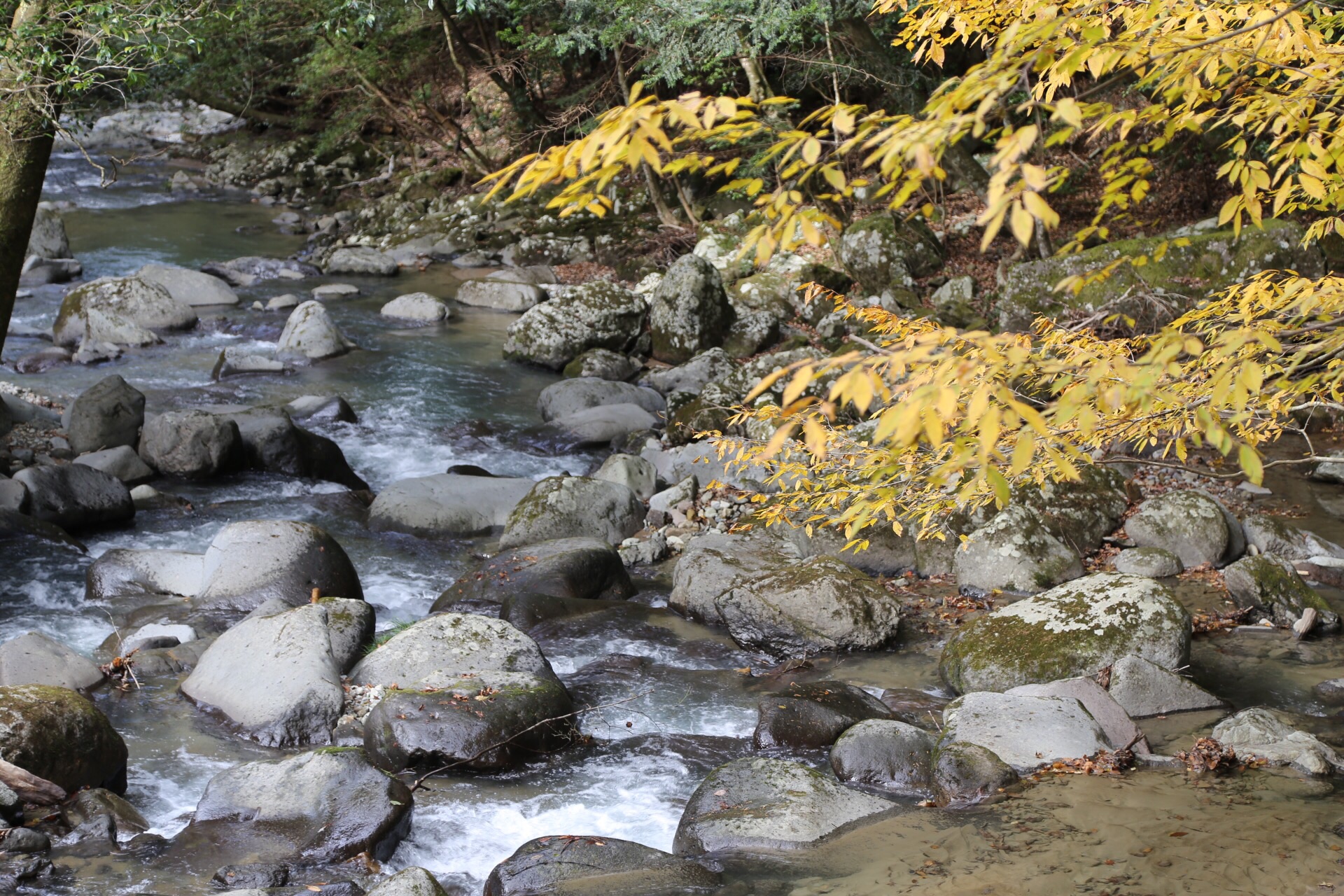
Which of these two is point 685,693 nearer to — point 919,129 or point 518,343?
point 919,129

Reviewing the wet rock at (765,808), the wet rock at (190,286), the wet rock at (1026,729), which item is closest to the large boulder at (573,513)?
the wet rock at (765,808)

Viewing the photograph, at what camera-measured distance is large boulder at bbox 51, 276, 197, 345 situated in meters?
14.0

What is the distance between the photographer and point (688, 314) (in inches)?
582

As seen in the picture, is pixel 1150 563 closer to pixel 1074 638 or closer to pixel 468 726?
pixel 1074 638

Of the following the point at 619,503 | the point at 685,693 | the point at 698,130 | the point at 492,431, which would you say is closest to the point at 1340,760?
the point at 685,693

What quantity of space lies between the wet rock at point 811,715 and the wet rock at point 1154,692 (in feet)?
4.61

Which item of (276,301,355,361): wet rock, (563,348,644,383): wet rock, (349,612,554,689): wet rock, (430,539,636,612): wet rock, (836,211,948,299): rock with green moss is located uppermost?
(836,211,948,299): rock with green moss

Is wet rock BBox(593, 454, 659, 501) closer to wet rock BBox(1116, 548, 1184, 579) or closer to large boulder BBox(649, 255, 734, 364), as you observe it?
large boulder BBox(649, 255, 734, 364)

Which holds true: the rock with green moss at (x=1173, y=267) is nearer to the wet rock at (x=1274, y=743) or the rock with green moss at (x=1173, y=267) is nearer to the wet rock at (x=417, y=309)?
the wet rock at (x=1274, y=743)

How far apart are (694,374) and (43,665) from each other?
357 inches

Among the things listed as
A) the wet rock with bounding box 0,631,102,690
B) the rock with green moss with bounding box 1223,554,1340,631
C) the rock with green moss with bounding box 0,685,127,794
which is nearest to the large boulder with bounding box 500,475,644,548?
the wet rock with bounding box 0,631,102,690

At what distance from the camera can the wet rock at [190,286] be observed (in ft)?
53.2

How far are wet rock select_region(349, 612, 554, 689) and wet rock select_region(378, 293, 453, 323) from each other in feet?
35.0

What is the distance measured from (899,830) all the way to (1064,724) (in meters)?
1.32
